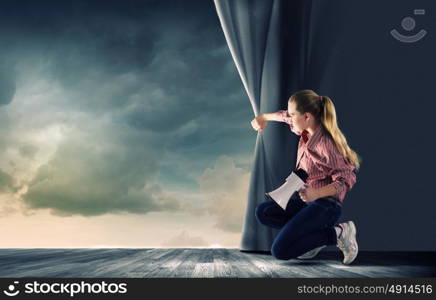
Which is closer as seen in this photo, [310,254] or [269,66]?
[310,254]

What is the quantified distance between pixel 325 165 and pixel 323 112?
225 millimetres

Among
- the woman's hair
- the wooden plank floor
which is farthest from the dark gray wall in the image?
the woman's hair

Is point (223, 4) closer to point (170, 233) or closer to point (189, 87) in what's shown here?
point (189, 87)

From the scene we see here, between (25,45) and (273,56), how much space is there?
2055 mm

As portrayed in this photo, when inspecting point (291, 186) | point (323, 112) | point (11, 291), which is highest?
point (323, 112)

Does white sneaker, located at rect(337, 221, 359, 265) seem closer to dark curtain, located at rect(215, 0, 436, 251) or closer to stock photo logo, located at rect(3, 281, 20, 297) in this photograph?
dark curtain, located at rect(215, 0, 436, 251)

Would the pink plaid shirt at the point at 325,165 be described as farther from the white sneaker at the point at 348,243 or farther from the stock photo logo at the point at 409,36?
the stock photo logo at the point at 409,36

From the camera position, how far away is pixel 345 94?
102 inches

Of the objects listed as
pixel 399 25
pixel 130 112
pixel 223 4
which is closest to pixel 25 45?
pixel 130 112

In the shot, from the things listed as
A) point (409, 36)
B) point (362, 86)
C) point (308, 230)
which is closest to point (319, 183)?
point (308, 230)

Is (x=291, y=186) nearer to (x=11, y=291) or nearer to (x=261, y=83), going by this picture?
(x=261, y=83)

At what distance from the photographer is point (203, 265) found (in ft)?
5.96

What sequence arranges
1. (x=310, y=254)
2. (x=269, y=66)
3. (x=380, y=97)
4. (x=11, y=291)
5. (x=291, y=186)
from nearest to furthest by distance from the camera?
(x=11, y=291) < (x=291, y=186) < (x=310, y=254) < (x=269, y=66) < (x=380, y=97)

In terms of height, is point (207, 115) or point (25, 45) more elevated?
point (25, 45)
